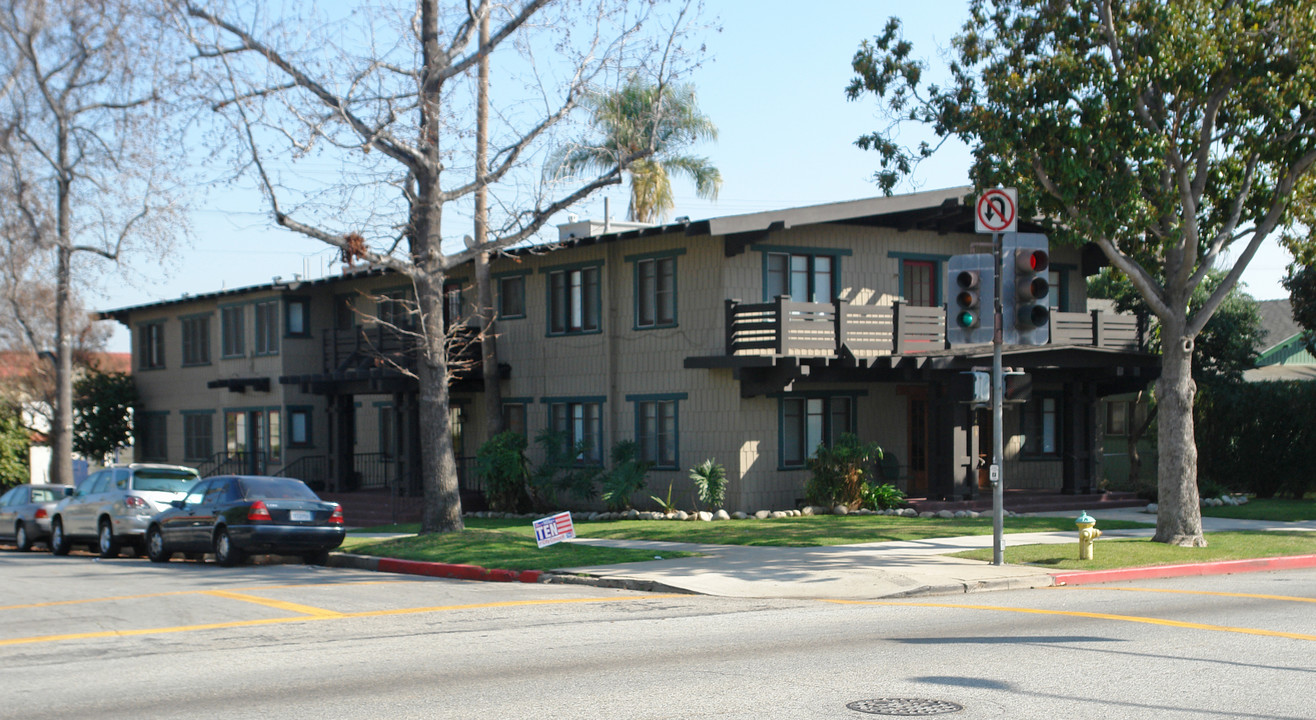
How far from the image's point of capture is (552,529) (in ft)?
60.3

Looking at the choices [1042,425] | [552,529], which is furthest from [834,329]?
[552,529]

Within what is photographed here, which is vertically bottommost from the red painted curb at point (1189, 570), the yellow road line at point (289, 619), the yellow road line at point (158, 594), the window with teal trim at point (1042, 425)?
the yellow road line at point (158, 594)

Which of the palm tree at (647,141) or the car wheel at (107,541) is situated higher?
the palm tree at (647,141)

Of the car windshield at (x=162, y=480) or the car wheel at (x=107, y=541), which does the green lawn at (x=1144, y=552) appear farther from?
the car wheel at (x=107, y=541)

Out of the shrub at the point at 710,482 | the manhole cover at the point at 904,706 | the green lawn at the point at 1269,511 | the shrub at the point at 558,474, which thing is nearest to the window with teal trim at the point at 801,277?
the shrub at the point at 710,482

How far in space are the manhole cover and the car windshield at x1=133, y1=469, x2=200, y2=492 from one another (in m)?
18.8

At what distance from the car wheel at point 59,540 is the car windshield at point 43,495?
289 cm

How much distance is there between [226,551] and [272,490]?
3.91ft

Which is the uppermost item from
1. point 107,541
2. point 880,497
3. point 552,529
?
point 552,529

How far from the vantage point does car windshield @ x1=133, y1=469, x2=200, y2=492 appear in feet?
76.4

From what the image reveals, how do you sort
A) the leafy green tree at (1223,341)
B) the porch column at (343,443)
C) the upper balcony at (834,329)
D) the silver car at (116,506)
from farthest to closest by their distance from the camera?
the porch column at (343,443)
the leafy green tree at (1223,341)
the upper balcony at (834,329)
the silver car at (116,506)

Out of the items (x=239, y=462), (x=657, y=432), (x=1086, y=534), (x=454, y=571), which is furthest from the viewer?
(x=239, y=462)

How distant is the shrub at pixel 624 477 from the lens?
25.5 m

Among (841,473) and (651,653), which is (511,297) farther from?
(651,653)
